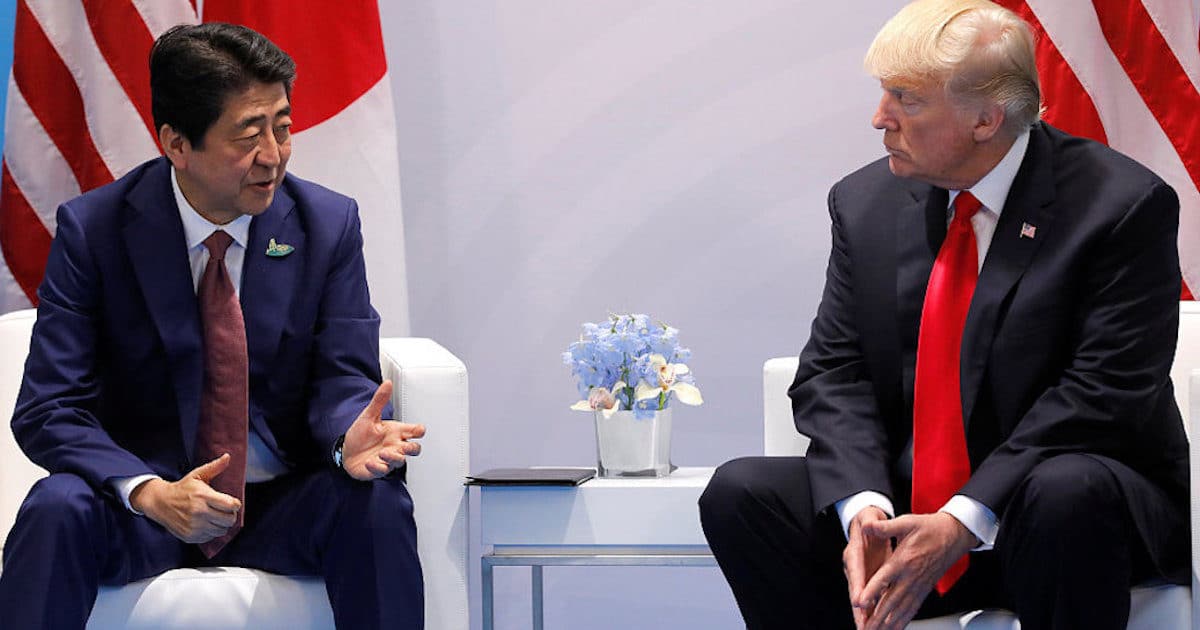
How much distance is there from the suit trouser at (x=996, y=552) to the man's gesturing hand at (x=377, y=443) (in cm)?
45

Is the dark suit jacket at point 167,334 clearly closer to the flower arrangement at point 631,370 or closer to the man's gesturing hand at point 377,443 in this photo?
the man's gesturing hand at point 377,443

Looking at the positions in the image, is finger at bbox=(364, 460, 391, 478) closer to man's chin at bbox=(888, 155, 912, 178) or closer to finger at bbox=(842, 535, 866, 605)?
finger at bbox=(842, 535, 866, 605)

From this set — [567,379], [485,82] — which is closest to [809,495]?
[567,379]

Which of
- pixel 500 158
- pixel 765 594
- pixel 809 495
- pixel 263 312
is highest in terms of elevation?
pixel 500 158

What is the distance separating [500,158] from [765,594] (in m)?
1.65

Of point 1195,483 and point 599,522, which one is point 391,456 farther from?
point 1195,483

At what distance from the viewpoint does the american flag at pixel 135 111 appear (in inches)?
130

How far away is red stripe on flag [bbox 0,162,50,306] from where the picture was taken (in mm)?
3352

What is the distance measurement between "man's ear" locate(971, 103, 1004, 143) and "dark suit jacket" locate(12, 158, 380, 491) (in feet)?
3.43

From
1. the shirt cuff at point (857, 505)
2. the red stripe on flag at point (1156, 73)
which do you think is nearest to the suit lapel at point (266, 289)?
the shirt cuff at point (857, 505)

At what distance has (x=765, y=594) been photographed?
220 centimetres

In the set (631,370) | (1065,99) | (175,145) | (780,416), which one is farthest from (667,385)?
(1065,99)

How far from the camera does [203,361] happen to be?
8.16ft

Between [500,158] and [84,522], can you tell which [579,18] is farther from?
[84,522]
